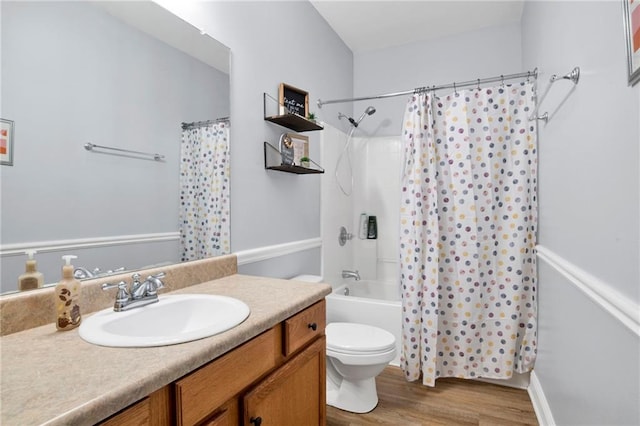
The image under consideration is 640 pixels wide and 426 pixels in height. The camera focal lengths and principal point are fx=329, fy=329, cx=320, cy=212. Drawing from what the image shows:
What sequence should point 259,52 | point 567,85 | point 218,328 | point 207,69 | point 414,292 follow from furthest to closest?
1. point 414,292
2. point 259,52
3. point 207,69
4. point 567,85
5. point 218,328

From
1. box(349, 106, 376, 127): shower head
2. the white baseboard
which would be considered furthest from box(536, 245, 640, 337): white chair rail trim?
box(349, 106, 376, 127): shower head

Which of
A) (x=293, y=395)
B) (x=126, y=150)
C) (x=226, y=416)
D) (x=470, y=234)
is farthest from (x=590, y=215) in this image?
(x=126, y=150)

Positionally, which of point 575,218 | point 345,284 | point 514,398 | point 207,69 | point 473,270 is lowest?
point 514,398

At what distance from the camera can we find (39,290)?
0.92 metres

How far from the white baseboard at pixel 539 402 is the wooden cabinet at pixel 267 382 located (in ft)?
3.93

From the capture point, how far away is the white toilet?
175cm

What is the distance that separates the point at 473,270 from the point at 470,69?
1.82 meters

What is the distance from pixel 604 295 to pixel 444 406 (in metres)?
1.32

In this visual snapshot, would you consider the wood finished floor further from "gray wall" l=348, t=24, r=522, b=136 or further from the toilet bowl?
"gray wall" l=348, t=24, r=522, b=136

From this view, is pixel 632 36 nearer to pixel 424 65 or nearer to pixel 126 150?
pixel 126 150

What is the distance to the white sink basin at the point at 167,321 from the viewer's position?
0.78 metres

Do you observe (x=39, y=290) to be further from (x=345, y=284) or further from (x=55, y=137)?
(x=345, y=284)

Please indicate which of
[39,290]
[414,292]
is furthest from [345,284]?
[39,290]

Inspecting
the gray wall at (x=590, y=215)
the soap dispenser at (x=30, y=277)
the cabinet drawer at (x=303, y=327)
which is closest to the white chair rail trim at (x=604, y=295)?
the gray wall at (x=590, y=215)
